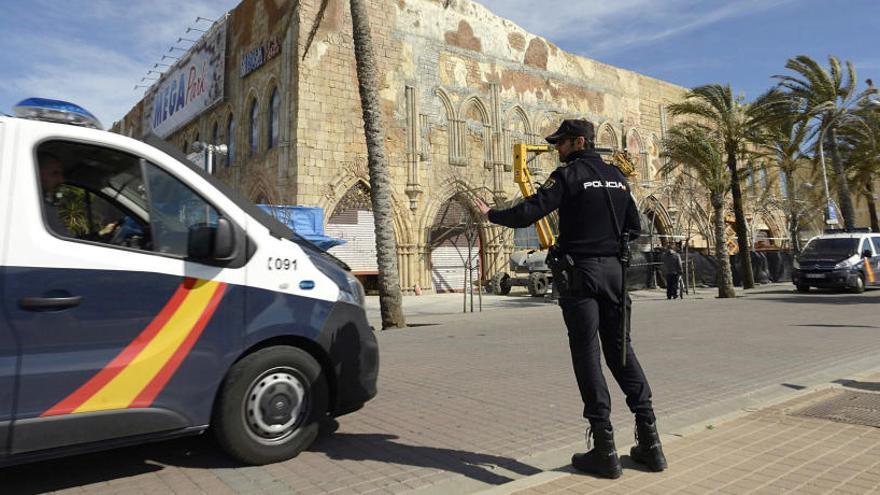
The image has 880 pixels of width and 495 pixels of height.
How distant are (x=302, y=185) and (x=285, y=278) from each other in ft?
60.4

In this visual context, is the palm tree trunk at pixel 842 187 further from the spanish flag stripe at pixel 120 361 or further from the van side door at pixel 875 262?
the spanish flag stripe at pixel 120 361

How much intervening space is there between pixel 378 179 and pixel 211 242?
8.64 meters

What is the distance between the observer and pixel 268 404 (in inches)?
136

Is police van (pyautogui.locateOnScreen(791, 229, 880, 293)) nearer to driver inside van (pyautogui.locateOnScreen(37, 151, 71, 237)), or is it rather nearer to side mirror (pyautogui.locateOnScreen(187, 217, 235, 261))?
side mirror (pyautogui.locateOnScreen(187, 217, 235, 261))

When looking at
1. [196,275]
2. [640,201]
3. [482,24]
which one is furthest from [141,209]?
[640,201]

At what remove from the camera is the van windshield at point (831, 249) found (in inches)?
757

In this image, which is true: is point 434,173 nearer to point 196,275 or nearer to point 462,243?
point 462,243

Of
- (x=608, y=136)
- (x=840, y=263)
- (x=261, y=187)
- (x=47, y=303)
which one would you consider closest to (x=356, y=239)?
(x=261, y=187)

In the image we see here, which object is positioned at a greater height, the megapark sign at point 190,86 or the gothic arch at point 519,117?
the megapark sign at point 190,86

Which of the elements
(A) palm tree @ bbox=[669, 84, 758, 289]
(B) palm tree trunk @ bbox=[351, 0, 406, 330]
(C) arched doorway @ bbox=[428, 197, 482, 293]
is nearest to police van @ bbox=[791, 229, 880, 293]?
(A) palm tree @ bbox=[669, 84, 758, 289]

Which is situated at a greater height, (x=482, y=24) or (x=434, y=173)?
(x=482, y=24)

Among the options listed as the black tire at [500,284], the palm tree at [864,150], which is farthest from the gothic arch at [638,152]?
the black tire at [500,284]

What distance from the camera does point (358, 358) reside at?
383 cm

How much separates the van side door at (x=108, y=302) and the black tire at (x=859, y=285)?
2114 centimetres
